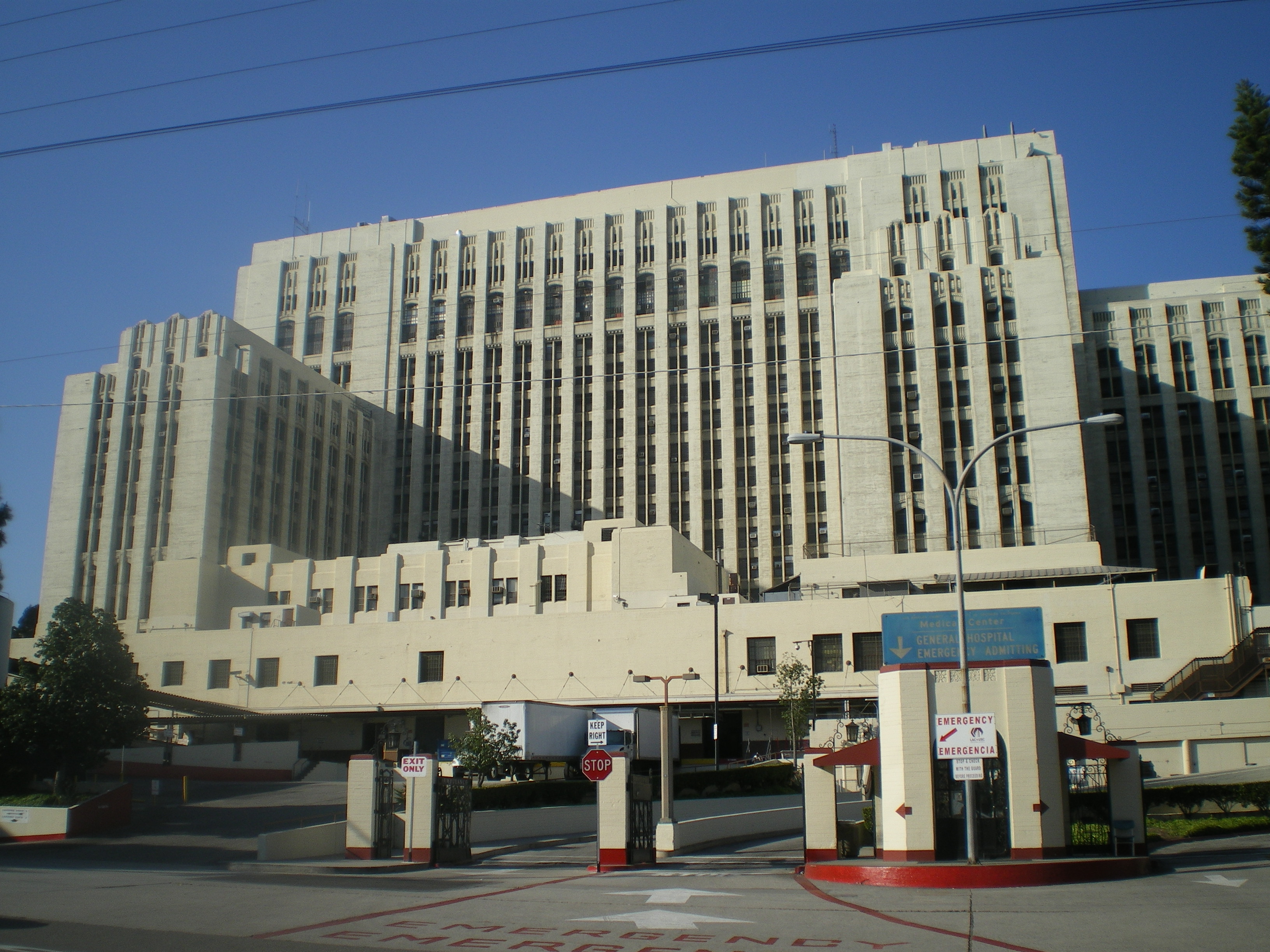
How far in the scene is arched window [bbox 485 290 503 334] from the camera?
10269cm

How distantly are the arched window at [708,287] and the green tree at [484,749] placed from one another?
213 ft

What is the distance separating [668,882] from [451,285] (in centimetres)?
8907

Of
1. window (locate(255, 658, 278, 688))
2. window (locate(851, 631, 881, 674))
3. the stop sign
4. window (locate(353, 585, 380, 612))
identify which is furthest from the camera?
window (locate(353, 585, 380, 612))

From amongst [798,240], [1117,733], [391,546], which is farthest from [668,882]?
[798,240]

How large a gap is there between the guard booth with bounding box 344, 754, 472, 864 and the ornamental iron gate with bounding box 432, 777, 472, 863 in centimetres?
2

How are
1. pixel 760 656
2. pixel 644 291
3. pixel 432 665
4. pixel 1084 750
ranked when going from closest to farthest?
pixel 1084 750
pixel 760 656
pixel 432 665
pixel 644 291

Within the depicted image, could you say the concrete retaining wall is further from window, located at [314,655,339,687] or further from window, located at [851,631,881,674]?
window, located at [314,655,339,687]

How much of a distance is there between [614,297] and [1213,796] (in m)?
76.7

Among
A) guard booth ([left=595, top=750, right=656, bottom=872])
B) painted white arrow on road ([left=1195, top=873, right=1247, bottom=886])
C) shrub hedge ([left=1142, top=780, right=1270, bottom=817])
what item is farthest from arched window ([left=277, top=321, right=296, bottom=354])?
painted white arrow on road ([left=1195, top=873, right=1247, bottom=886])

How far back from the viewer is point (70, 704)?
1575 inches

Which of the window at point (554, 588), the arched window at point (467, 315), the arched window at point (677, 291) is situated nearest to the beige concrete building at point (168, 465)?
the arched window at point (467, 315)

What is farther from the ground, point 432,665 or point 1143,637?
point 1143,637

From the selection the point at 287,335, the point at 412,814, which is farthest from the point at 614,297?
the point at 412,814

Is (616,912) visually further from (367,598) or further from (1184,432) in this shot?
(1184,432)
